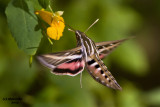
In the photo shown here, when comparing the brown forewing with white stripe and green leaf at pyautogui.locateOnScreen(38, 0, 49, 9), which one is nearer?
green leaf at pyautogui.locateOnScreen(38, 0, 49, 9)

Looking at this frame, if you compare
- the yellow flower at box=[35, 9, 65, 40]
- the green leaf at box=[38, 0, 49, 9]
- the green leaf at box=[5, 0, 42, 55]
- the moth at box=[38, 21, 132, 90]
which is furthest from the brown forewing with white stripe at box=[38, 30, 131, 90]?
the green leaf at box=[38, 0, 49, 9]

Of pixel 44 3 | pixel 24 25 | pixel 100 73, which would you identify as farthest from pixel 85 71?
pixel 44 3

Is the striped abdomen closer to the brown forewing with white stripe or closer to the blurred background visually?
the brown forewing with white stripe

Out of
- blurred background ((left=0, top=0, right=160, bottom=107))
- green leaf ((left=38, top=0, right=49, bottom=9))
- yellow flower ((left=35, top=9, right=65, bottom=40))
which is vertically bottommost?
blurred background ((left=0, top=0, right=160, bottom=107))

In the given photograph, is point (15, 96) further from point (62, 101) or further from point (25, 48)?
point (25, 48)

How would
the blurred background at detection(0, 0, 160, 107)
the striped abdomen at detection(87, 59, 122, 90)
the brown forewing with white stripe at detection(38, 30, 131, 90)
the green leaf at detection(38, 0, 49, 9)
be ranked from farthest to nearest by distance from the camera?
the blurred background at detection(0, 0, 160, 107), the striped abdomen at detection(87, 59, 122, 90), the brown forewing with white stripe at detection(38, 30, 131, 90), the green leaf at detection(38, 0, 49, 9)

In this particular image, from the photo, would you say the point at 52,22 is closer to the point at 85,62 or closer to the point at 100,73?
the point at 85,62

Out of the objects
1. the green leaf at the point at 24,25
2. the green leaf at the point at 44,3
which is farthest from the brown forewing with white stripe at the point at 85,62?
the green leaf at the point at 44,3

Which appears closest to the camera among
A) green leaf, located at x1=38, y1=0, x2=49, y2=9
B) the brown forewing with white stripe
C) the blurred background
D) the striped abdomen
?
green leaf, located at x1=38, y1=0, x2=49, y2=9
